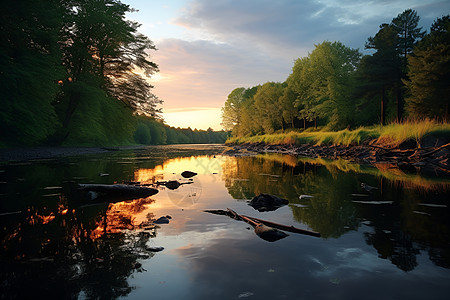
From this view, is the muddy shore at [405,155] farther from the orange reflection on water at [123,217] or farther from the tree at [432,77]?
the tree at [432,77]

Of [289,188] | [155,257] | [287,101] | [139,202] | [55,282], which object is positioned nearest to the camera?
[55,282]

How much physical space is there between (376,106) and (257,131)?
106ft

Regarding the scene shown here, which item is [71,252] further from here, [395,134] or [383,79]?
[383,79]

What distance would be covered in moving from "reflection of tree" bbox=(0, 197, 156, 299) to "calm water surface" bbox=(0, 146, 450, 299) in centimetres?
1

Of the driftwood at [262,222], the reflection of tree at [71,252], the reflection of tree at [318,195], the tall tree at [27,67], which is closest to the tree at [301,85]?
the tall tree at [27,67]

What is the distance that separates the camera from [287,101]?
5472 cm

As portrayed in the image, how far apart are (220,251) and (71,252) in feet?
5.67

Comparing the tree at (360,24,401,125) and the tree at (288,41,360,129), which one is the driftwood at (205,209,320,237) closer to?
the tree at (360,24,401,125)

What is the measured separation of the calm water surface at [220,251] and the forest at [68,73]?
16.2 meters

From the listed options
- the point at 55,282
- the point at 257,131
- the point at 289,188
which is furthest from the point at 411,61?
the point at 257,131

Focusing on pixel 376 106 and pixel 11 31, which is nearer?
pixel 11 31

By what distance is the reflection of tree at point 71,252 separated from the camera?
236 cm

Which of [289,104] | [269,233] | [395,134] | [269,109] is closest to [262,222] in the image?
[269,233]

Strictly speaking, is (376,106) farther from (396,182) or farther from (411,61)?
(396,182)
